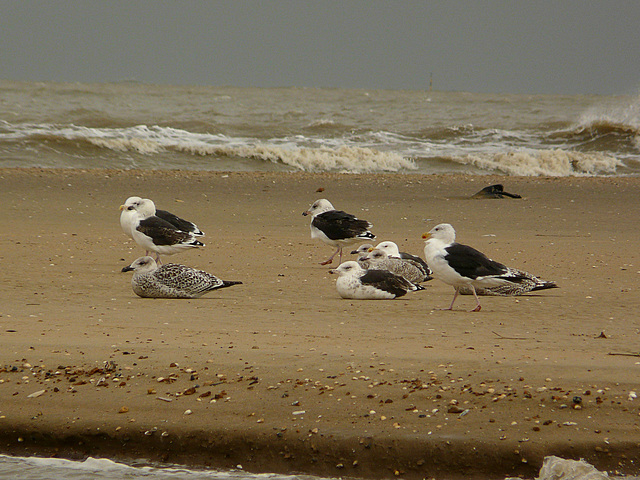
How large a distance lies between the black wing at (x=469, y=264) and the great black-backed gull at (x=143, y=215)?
4.04 metres

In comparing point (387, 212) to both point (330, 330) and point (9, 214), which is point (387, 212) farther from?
point (330, 330)

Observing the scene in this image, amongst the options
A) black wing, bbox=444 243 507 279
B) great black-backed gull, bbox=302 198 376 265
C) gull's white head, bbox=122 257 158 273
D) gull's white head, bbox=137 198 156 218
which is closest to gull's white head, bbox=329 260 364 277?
black wing, bbox=444 243 507 279

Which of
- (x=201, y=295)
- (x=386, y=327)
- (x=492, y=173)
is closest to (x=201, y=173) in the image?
(x=492, y=173)

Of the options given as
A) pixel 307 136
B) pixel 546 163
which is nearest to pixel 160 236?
pixel 546 163

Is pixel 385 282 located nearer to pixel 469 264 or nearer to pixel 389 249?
pixel 469 264

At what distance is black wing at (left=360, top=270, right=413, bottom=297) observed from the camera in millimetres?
8664

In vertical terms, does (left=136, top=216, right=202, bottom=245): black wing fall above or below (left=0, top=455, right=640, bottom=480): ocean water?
below

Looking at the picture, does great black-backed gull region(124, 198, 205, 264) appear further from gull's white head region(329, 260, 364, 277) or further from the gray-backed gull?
gull's white head region(329, 260, 364, 277)

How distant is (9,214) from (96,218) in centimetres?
146

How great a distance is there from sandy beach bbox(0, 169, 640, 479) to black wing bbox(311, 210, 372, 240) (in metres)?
0.43

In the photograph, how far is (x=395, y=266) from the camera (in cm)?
966

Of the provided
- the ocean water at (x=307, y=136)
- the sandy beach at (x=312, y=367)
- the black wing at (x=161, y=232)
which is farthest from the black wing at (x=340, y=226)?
the ocean water at (x=307, y=136)

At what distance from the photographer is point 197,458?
190 inches

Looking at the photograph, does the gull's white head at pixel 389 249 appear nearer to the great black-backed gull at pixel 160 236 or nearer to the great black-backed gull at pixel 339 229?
the great black-backed gull at pixel 339 229
